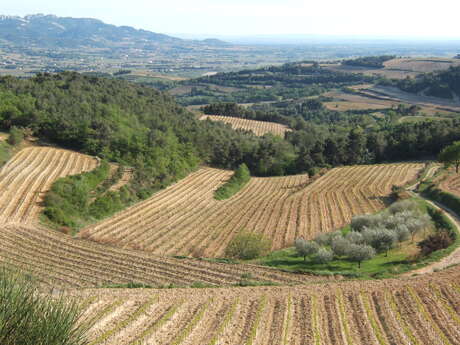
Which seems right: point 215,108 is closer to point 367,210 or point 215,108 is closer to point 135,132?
point 135,132

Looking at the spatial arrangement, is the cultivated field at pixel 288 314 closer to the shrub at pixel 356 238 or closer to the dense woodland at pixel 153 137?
the shrub at pixel 356 238

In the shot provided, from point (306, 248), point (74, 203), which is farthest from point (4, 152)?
point (306, 248)

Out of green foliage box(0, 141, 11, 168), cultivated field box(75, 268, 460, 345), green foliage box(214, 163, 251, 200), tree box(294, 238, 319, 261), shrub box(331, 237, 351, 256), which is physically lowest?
green foliage box(214, 163, 251, 200)

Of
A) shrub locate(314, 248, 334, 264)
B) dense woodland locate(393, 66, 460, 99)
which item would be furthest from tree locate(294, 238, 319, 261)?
dense woodland locate(393, 66, 460, 99)

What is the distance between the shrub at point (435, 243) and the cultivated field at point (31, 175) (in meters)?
30.2

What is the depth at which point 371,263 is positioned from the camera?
2548cm

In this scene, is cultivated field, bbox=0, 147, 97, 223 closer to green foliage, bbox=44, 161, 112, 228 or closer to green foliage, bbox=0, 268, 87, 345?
green foliage, bbox=44, 161, 112, 228

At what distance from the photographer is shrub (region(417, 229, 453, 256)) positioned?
2594 cm

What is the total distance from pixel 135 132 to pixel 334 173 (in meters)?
33.7

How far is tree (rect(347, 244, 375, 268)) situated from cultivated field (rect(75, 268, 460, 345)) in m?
3.96

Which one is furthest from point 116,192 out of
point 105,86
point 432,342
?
point 105,86

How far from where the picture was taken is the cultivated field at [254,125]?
362ft

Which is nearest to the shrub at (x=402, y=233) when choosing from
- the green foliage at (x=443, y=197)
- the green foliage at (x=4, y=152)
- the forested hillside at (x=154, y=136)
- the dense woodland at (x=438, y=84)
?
the green foliage at (x=443, y=197)

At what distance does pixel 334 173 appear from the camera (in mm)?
64188
